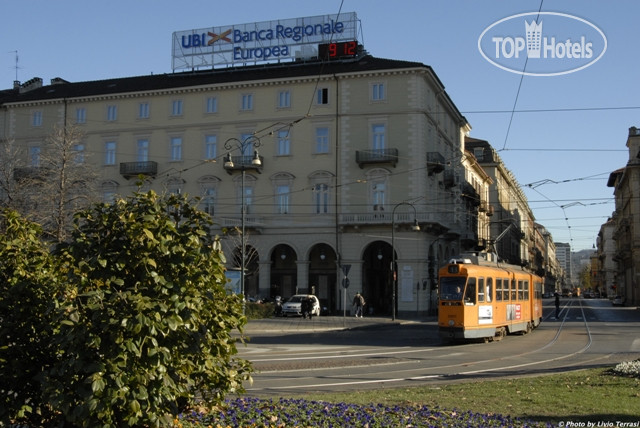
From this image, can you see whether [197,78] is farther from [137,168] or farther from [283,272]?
[283,272]

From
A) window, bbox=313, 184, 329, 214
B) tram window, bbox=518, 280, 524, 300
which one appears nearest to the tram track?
tram window, bbox=518, 280, 524, 300

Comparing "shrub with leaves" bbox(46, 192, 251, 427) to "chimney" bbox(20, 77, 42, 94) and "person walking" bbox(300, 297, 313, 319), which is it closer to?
"person walking" bbox(300, 297, 313, 319)

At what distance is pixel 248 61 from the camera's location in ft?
172

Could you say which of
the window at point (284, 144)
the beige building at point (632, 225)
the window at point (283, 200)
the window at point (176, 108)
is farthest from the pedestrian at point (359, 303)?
the beige building at point (632, 225)

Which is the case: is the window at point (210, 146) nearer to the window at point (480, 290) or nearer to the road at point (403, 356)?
the road at point (403, 356)

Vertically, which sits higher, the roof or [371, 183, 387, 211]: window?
the roof

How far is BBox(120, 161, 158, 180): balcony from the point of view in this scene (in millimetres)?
51500

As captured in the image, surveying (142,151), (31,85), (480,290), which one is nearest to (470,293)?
(480,290)

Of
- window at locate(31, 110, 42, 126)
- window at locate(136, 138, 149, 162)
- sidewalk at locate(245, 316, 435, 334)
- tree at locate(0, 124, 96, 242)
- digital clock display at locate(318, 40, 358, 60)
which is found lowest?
sidewalk at locate(245, 316, 435, 334)

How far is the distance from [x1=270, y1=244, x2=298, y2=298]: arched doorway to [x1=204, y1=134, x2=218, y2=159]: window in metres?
8.65

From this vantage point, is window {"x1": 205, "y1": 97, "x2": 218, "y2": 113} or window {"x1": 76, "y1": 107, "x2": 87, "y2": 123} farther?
window {"x1": 76, "y1": 107, "x2": 87, "y2": 123}

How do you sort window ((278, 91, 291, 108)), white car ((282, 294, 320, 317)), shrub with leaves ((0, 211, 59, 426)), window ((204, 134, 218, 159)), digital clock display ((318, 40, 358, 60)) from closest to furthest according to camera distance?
shrub with leaves ((0, 211, 59, 426)), white car ((282, 294, 320, 317)), window ((278, 91, 291, 108)), digital clock display ((318, 40, 358, 60)), window ((204, 134, 218, 159))

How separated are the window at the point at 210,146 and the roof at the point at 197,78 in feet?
14.1

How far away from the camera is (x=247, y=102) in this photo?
1989 inches
